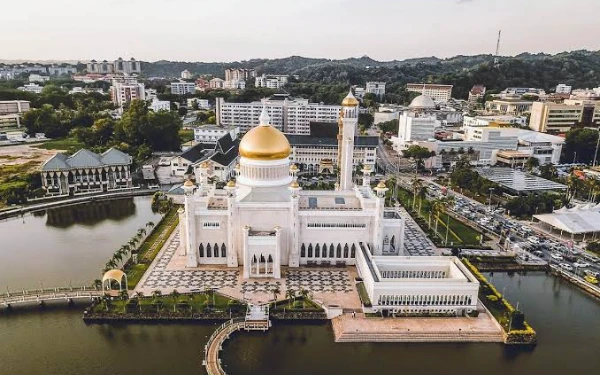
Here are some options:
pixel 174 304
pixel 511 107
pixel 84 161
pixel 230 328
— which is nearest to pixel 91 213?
pixel 84 161

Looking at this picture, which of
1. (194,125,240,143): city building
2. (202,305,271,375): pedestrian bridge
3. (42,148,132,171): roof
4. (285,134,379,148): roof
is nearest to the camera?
(202,305,271,375): pedestrian bridge

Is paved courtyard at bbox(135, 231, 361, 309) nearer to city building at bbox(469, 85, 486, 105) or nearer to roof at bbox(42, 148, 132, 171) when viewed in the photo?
roof at bbox(42, 148, 132, 171)

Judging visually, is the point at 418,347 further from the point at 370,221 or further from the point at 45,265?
the point at 45,265

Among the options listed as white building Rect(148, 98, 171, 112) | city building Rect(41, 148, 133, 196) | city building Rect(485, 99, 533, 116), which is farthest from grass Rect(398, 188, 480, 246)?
white building Rect(148, 98, 171, 112)

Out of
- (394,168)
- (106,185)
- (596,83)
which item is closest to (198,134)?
(106,185)

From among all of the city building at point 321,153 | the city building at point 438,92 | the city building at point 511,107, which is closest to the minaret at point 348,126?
the city building at point 321,153

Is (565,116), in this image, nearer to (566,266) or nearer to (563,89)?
(566,266)
